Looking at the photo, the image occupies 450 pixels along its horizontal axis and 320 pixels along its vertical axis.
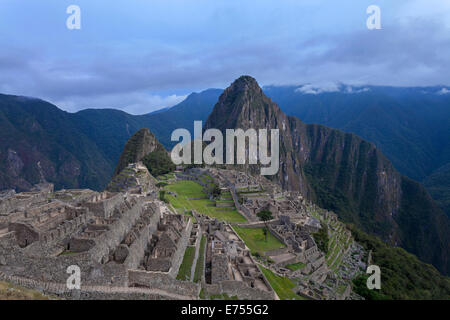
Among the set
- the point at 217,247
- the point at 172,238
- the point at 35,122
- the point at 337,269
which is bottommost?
the point at 337,269

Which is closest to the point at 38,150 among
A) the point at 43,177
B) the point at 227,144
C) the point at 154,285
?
the point at 43,177

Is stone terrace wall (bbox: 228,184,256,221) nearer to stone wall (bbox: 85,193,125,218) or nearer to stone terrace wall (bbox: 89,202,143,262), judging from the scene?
stone terrace wall (bbox: 89,202,143,262)

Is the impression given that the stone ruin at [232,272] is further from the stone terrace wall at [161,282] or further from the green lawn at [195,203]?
the green lawn at [195,203]

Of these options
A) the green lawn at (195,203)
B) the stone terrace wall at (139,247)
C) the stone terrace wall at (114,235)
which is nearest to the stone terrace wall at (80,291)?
the stone terrace wall at (139,247)

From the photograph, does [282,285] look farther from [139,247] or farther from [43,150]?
[43,150]
